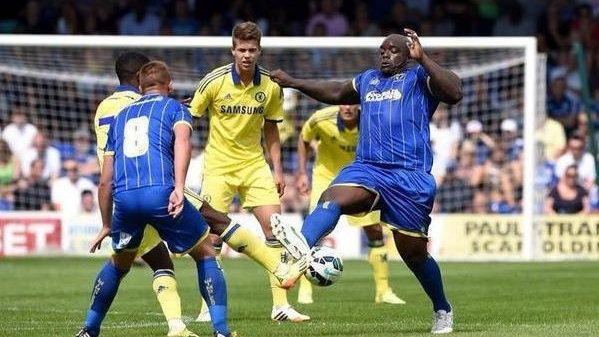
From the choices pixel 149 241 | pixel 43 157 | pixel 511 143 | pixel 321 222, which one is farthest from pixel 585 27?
pixel 149 241

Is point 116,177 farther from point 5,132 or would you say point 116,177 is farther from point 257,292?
point 5,132

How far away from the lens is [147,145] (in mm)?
10375

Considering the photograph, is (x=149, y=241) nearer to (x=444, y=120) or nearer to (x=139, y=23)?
(x=444, y=120)

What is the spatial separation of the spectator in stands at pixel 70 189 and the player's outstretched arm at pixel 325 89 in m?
14.1

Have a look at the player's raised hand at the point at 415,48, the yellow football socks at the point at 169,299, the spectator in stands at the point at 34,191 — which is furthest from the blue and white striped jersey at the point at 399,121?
the spectator in stands at the point at 34,191

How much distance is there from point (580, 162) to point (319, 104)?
15.7ft

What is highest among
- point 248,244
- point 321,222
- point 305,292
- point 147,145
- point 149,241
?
point 147,145

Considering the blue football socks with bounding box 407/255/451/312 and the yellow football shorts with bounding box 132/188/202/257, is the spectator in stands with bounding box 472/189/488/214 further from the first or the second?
the yellow football shorts with bounding box 132/188/202/257

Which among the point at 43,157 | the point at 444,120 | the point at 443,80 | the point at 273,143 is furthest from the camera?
the point at 444,120

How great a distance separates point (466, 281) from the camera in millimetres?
18969

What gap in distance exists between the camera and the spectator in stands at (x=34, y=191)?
2605 cm

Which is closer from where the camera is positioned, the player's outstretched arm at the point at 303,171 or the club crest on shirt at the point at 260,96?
the club crest on shirt at the point at 260,96

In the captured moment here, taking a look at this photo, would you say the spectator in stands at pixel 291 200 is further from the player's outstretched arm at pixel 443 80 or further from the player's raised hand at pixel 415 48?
the player's raised hand at pixel 415 48

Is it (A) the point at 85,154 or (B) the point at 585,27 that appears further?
(B) the point at 585,27
